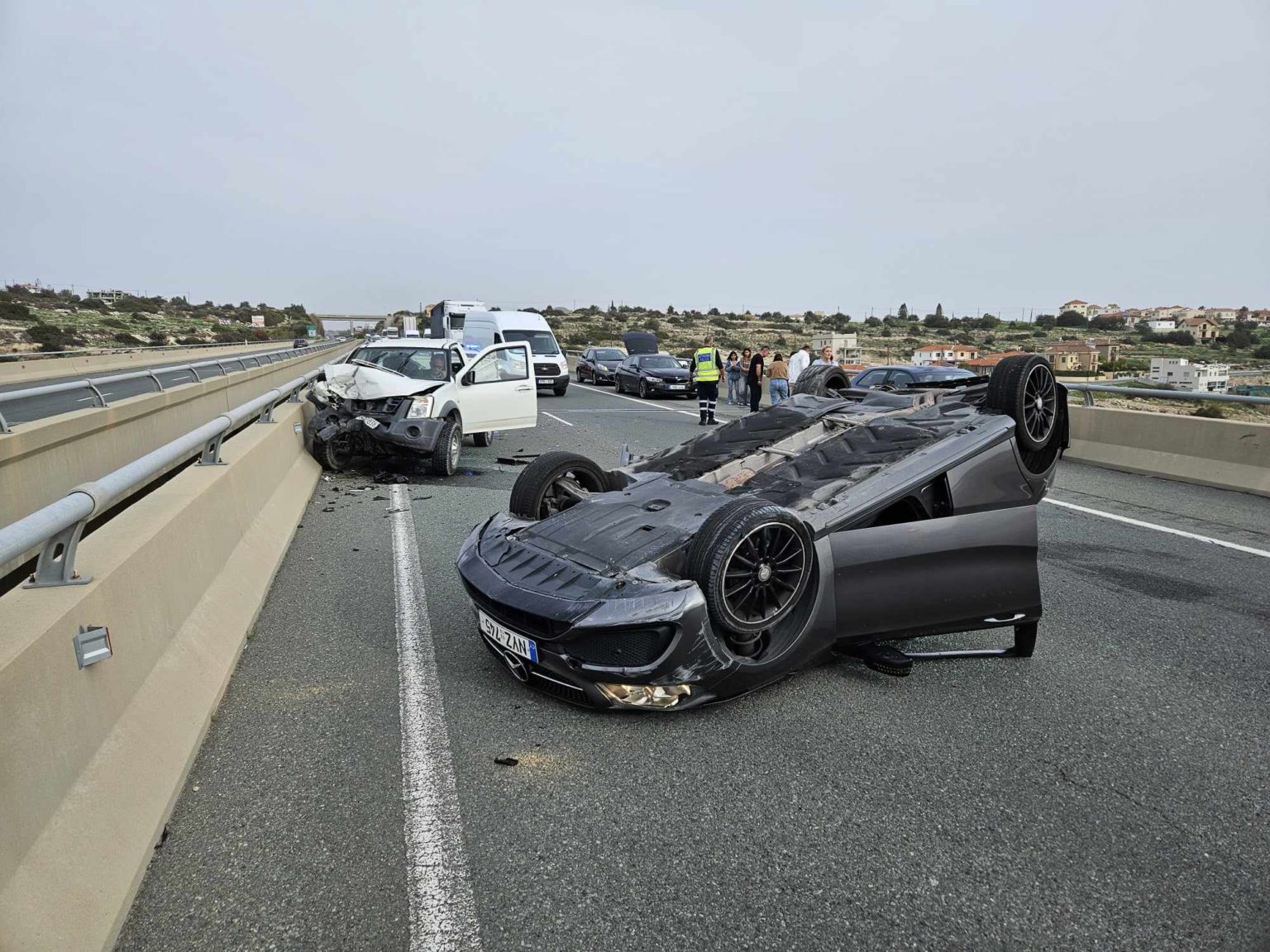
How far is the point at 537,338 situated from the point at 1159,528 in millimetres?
20646

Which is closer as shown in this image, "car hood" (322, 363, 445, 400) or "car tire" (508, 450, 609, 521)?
"car tire" (508, 450, 609, 521)

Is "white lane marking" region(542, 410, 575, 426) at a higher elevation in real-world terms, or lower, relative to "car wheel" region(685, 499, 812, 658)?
lower

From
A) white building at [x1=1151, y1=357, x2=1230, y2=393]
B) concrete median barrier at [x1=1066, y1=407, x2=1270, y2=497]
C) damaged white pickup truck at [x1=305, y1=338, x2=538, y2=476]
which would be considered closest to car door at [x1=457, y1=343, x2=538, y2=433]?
damaged white pickup truck at [x1=305, y1=338, x2=538, y2=476]

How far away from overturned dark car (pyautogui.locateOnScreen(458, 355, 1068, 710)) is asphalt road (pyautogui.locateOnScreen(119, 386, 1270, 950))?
0.91 ft

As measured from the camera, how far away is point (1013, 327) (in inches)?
3103

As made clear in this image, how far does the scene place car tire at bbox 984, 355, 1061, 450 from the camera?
16.0 feet

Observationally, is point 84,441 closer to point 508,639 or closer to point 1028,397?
point 508,639

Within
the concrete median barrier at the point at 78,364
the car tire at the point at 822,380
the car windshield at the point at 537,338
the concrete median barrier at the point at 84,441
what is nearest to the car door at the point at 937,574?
the car tire at the point at 822,380

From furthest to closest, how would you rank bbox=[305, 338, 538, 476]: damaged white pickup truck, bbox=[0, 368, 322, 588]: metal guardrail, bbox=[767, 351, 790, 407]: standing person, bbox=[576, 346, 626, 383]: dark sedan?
bbox=[576, 346, 626, 383]: dark sedan < bbox=[767, 351, 790, 407]: standing person < bbox=[305, 338, 538, 476]: damaged white pickup truck < bbox=[0, 368, 322, 588]: metal guardrail

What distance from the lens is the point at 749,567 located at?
150 inches

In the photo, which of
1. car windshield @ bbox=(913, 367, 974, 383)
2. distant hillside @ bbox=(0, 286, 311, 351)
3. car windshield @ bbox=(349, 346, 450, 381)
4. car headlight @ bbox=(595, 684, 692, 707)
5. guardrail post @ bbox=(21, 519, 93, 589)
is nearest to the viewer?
guardrail post @ bbox=(21, 519, 93, 589)

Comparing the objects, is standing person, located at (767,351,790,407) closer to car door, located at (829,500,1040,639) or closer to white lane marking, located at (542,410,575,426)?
white lane marking, located at (542,410,575,426)

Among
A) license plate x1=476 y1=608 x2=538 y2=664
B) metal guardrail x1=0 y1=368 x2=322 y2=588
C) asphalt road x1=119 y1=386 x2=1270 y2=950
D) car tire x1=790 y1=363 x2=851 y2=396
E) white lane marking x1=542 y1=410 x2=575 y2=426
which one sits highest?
car tire x1=790 y1=363 x2=851 y2=396

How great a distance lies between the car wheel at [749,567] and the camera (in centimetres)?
370
